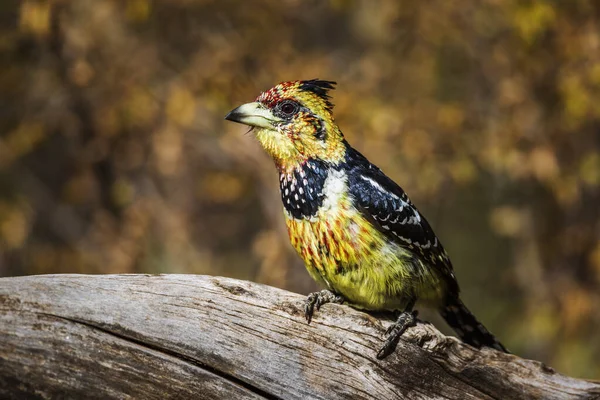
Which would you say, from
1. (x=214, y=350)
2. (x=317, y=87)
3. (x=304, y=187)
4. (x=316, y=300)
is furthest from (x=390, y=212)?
(x=214, y=350)

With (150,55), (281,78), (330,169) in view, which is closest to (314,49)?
(281,78)

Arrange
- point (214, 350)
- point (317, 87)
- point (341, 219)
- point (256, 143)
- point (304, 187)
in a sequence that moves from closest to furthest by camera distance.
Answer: point (214, 350) → point (341, 219) → point (304, 187) → point (317, 87) → point (256, 143)

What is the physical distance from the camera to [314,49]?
9.55 meters

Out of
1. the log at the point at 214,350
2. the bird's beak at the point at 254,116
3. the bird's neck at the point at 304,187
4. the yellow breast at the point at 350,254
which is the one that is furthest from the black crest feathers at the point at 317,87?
the log at the point at 214,350

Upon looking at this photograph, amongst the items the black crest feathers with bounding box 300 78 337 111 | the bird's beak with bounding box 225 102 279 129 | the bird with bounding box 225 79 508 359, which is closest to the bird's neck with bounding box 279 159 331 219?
the bird with bounding box 225 79 508 359

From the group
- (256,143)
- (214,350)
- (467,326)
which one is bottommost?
(214,350)

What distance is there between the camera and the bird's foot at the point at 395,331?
398 cm

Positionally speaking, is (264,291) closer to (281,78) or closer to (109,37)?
(281,78)

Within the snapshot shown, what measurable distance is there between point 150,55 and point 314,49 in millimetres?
2322

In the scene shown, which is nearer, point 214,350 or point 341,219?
point 214,350

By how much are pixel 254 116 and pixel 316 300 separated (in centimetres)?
120

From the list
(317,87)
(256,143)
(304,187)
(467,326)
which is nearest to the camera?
(304,187)

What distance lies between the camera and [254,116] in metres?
4.45

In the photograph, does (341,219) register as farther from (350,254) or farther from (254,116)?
(254,116)
